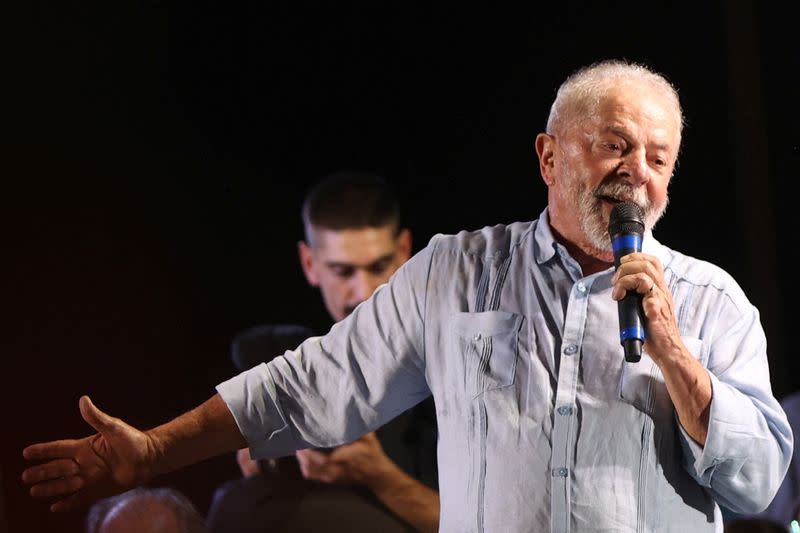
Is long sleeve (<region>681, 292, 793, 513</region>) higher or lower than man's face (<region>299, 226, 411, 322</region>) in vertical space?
lower

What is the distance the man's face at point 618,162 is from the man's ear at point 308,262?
3.14 ft

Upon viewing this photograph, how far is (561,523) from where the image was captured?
1.62 metres

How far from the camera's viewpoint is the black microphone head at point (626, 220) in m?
1.63

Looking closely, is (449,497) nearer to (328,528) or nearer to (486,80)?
(328,528)

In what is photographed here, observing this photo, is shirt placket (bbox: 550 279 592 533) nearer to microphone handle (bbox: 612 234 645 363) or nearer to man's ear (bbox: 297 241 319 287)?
microphone handle (bbox: 612 234 645 363)

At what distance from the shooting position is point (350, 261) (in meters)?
2.66

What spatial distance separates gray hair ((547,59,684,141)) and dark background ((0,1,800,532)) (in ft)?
2.32

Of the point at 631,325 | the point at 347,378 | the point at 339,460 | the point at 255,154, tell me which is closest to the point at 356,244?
the point at 255,154

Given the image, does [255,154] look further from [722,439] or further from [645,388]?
[722,439]

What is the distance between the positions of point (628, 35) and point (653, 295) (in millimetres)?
1469

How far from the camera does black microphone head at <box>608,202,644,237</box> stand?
1.63 meters

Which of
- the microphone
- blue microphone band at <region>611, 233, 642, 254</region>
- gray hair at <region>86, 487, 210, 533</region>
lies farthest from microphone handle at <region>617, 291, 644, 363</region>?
gray hair at <region>86, 487, 210, 533</region>

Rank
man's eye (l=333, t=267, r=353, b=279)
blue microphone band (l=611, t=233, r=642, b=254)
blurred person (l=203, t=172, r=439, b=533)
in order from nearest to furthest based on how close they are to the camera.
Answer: blue microphone band (l=611, t=233, r=642, b=254) → blurred person (l=203, t=172, r=439, b=533) → man's eye (l=333, t=267, r=353, b=279)

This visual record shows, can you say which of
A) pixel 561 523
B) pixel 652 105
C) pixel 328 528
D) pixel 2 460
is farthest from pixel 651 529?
pixel 2 460
